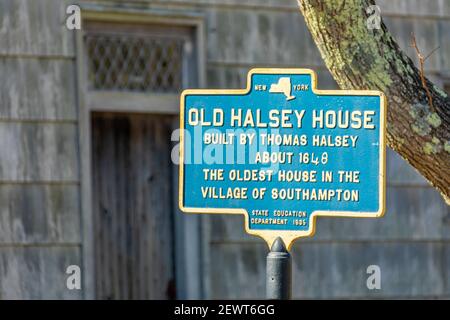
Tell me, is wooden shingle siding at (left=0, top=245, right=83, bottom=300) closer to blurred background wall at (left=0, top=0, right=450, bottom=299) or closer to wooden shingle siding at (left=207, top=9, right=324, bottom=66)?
blurred background wall at (left=0, top=0, right=450, bottom=299)

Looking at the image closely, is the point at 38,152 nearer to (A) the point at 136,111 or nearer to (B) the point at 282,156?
(A) the point at 136,111

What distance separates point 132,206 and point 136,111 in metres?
0.76

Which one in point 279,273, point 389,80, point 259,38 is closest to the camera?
point 279,273

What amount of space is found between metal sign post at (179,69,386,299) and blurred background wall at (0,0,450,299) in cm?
350

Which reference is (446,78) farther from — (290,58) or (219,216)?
(219,216)

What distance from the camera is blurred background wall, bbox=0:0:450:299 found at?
918cm

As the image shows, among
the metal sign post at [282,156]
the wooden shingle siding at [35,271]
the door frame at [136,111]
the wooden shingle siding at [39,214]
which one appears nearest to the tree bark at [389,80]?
the metal sign post at [282,156]

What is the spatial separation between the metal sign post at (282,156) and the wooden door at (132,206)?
12.7ft

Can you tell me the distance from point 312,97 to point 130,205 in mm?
4135

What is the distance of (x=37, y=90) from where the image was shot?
923cm

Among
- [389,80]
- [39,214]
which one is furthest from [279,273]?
[39,214]

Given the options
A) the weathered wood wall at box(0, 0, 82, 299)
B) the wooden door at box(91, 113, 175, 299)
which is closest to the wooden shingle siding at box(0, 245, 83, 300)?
the weathered wood wall at box(0, 0, 82, 299)

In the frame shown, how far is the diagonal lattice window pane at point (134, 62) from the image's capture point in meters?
9.56
